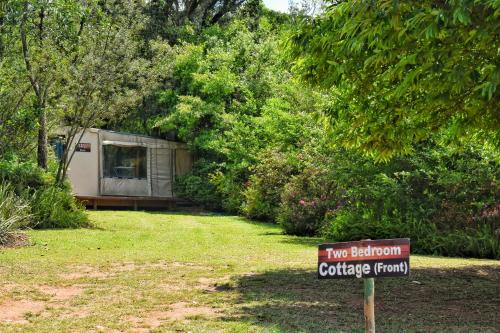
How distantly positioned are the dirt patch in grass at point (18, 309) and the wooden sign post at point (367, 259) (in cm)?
336

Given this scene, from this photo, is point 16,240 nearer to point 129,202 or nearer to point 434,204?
point 434,204

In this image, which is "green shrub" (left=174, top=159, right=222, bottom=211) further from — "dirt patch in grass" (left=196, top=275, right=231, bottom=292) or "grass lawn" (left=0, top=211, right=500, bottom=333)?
"dirt patch in grass" (left=196, top=275, right=231, bottom=292)

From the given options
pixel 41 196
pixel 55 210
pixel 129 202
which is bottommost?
pixel 129 202

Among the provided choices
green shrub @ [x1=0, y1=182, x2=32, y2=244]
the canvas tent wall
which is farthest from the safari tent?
green shrub @ [x1=0, y1=182, x2=32, y2=244]

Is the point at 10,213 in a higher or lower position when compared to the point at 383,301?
higher

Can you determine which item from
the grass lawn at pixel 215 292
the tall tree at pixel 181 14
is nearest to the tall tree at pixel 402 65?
the grass lawn at pixel 215 292

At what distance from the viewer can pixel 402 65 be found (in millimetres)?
5023

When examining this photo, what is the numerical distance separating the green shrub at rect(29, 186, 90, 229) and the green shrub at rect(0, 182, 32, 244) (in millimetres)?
697

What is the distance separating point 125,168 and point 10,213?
12.4 m

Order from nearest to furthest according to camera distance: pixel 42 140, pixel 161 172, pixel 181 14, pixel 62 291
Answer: pixel 62 291
pixel 42 140
pixel 161 172
pixel 181 14

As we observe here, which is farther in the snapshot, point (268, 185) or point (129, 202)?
point (129, 202)

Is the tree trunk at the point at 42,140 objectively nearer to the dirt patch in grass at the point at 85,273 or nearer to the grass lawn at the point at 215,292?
the grass lawn at the point at 215,292

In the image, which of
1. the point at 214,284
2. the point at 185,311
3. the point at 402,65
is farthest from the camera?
the point at 214,284

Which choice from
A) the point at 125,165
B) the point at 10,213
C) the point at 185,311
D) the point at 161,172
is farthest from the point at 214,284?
the point at 161,172
